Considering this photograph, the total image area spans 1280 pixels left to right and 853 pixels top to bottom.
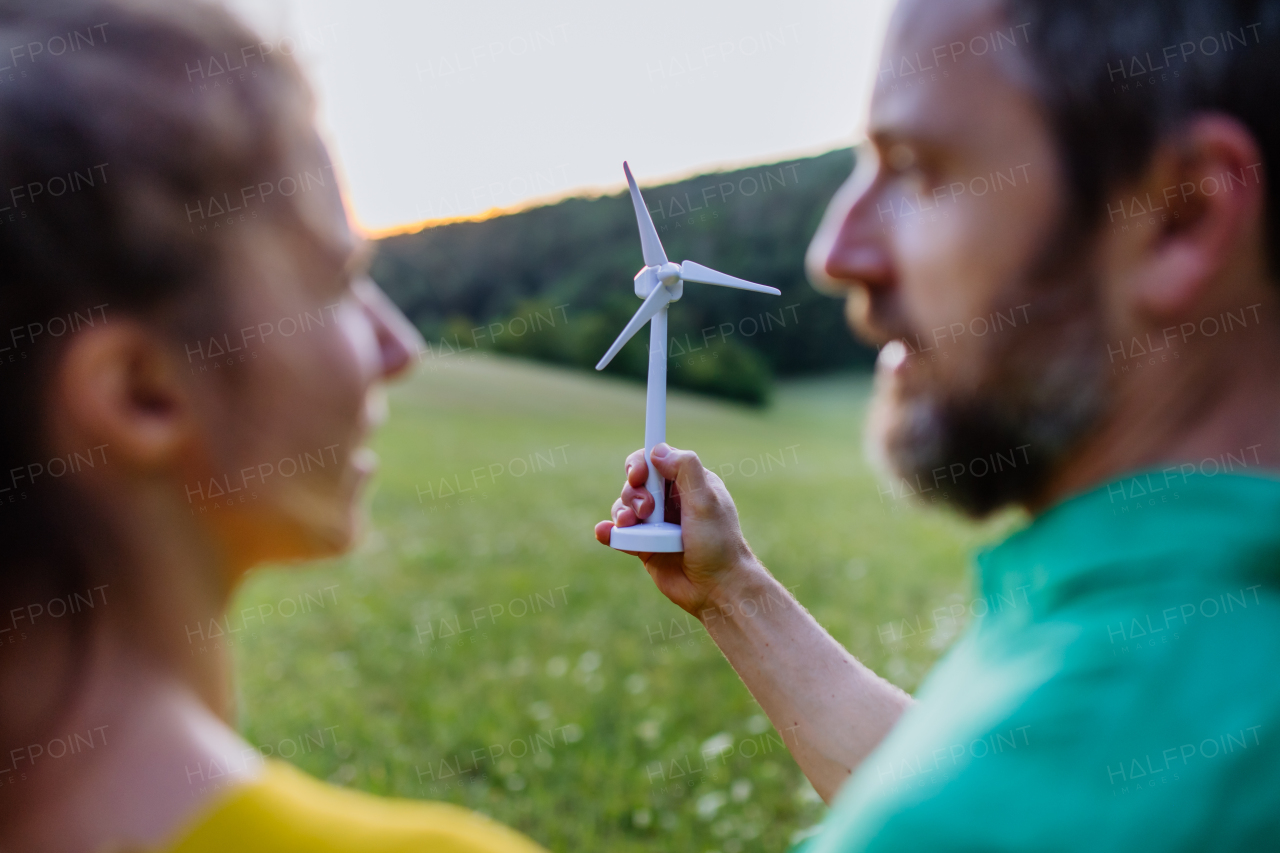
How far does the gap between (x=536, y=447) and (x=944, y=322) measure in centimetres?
2106

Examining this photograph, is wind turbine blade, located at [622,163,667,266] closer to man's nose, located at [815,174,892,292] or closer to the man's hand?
the man's hand

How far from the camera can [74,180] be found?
1319 millimetres

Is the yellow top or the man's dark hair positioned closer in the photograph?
the yellow top

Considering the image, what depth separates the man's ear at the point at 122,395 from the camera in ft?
4.35

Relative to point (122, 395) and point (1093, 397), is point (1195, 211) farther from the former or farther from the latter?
point (122, 395)

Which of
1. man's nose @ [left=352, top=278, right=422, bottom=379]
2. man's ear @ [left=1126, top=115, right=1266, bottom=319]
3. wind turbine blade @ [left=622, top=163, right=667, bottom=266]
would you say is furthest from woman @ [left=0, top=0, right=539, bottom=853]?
wind turbine blade @ [left=622, top=163, right=667, bottom=266]

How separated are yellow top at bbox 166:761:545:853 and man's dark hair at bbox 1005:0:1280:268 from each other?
1401 millimetres

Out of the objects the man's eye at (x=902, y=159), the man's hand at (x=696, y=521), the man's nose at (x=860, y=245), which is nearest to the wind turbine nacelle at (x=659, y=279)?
the man's hand at (x=696, y=521)

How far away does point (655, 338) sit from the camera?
2.81 m

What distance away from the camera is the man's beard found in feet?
5.23

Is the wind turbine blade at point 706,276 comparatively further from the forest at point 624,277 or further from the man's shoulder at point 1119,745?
the forest at point 624,277

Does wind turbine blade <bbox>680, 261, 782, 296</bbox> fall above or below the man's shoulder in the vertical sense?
above

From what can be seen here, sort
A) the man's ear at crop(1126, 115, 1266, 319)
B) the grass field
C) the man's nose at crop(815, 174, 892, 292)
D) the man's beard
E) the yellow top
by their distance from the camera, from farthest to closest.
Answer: the grass field
the man's nose at crop(815, 174, 892, 292)
the man's beard
the man's ear at crop(1126, 115, 1266, 319)
the yellow top

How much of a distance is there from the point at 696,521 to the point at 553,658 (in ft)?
18.1
